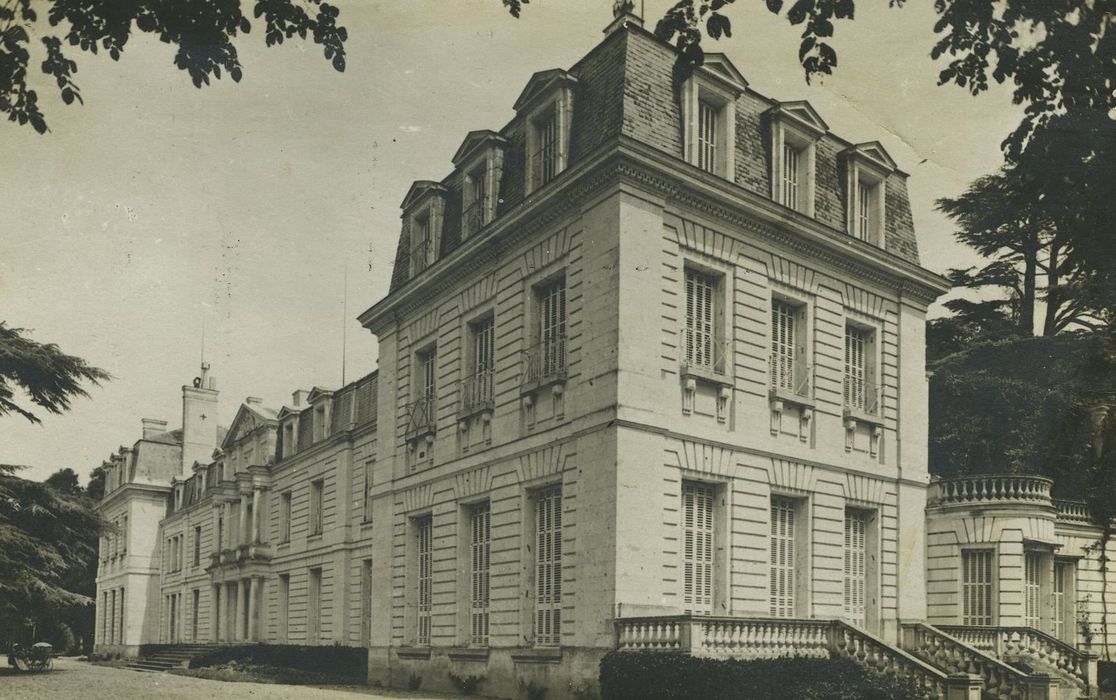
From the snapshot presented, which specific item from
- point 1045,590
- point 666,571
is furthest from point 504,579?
point 1045,590

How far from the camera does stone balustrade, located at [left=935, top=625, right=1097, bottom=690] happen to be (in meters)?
22.1

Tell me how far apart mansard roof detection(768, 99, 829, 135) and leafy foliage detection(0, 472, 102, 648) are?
19957 mm

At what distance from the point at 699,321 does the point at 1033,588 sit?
11690 mm

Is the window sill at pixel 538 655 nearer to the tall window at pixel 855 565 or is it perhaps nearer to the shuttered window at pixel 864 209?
the tall window at pixel 855 565

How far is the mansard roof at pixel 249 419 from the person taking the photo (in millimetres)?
43750

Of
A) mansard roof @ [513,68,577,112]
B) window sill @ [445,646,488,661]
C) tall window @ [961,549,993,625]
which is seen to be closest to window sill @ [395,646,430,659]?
window sill @ [445,646,488,661]

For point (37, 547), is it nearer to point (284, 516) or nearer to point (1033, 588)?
point (284, 516)

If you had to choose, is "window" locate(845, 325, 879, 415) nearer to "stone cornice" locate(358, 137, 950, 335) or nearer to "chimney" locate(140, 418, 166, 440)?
"stone cornice" locate(358, 137, 950, 335)

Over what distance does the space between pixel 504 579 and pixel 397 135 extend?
8529mm

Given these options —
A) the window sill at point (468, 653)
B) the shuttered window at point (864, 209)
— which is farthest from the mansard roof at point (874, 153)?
the window sill at point (468, 653)

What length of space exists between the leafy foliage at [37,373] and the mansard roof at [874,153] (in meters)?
18.3

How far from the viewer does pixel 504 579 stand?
2042 cm

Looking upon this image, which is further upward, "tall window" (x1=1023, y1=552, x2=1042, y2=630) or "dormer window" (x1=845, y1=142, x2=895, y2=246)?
"dormer window" (x1=845, y1=142, x2=895, y2=246)

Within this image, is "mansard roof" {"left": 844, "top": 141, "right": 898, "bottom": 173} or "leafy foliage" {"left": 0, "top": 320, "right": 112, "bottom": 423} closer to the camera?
"mansard roof" {"left": 844, "top": 141, "right": 898, "bottom": 173}
